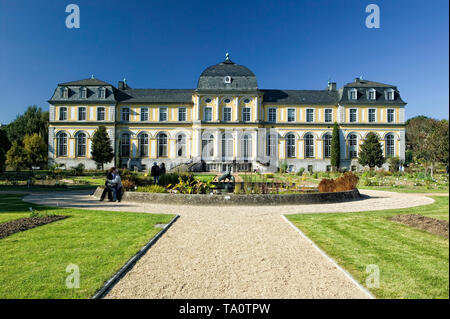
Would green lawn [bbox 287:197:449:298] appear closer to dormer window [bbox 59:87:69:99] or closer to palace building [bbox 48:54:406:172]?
palace building [bbox 48:54:406:172]

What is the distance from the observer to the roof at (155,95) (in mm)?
38438

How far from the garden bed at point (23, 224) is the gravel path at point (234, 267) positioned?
11.0 ft

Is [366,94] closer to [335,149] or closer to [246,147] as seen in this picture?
[335,149]

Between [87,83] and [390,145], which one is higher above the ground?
[87,83]

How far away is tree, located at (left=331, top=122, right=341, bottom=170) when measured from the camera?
35.9 metres

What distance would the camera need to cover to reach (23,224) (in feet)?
22.1

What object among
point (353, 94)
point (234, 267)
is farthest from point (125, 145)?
point (234, 267)

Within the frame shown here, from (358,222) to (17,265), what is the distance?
300 inches

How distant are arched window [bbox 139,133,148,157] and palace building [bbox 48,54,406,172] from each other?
0.14 meters

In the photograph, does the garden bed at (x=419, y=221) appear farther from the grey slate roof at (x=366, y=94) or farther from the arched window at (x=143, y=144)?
the arched window at (x=143, y=144)

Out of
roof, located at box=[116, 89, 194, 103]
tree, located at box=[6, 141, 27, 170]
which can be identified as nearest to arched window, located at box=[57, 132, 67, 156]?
tree, located at box=[6, 141, 27, 170]

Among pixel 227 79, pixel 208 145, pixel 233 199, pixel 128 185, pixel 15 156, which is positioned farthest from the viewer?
pixel 227 79

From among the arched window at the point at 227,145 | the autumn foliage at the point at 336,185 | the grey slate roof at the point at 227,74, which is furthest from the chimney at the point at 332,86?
the autumn foliage at the point at 336,185

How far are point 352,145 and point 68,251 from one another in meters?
39.2
